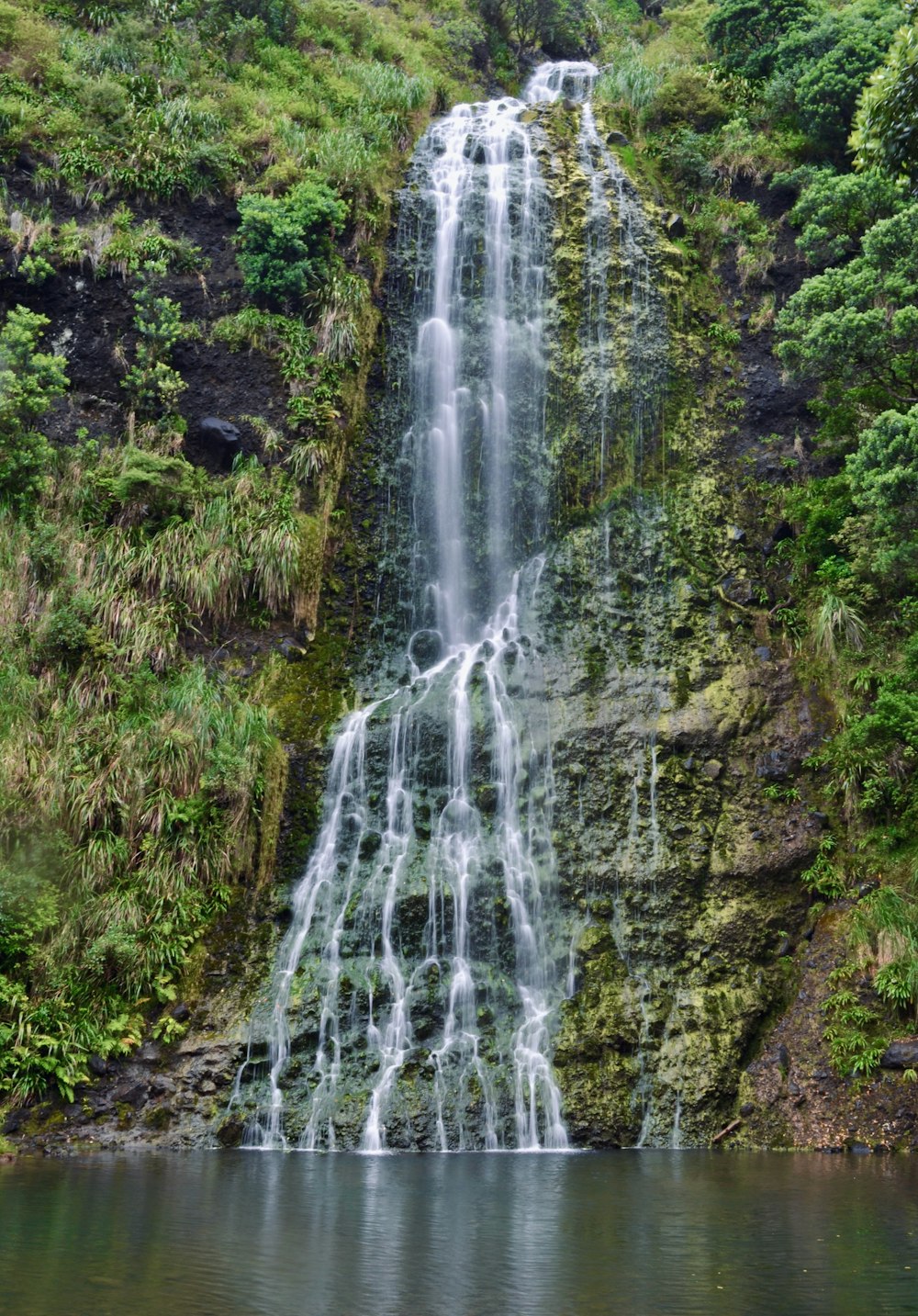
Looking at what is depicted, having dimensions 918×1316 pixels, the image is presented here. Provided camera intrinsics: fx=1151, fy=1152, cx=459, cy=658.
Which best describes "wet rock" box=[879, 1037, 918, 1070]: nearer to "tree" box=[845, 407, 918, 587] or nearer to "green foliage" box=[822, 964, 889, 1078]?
"green foliage" box=[822, 964, 889, 1078]

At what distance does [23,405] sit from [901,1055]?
15419mm

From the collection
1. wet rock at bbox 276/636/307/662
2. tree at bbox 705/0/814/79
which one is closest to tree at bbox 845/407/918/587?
wet rock at bbox 276/636/307/662

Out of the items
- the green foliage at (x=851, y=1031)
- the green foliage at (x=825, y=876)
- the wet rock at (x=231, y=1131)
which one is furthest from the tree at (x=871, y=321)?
the wet rock at (x=231, y=1131)

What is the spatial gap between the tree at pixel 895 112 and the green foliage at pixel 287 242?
1253cm

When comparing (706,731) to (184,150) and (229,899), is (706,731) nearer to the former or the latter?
(229,899)

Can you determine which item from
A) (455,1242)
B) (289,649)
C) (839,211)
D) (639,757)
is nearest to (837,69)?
(839,211)

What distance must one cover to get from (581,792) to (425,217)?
1247 centimetres

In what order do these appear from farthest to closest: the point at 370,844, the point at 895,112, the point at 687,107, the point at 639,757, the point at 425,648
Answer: the point at 687,107
the point at 425,648
the point at 639,757
the point at 370,844
the point at 895,112

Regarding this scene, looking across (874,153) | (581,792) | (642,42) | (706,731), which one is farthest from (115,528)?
(642,42)

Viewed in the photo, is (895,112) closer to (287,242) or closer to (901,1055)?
(901,1055)

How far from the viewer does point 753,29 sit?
2495 cm

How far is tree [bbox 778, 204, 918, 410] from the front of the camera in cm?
1686

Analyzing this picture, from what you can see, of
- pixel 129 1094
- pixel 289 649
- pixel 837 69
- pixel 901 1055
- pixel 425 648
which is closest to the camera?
pixel 901 1055

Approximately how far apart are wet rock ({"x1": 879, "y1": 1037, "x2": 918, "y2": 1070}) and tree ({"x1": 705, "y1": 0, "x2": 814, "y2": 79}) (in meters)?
20.5
